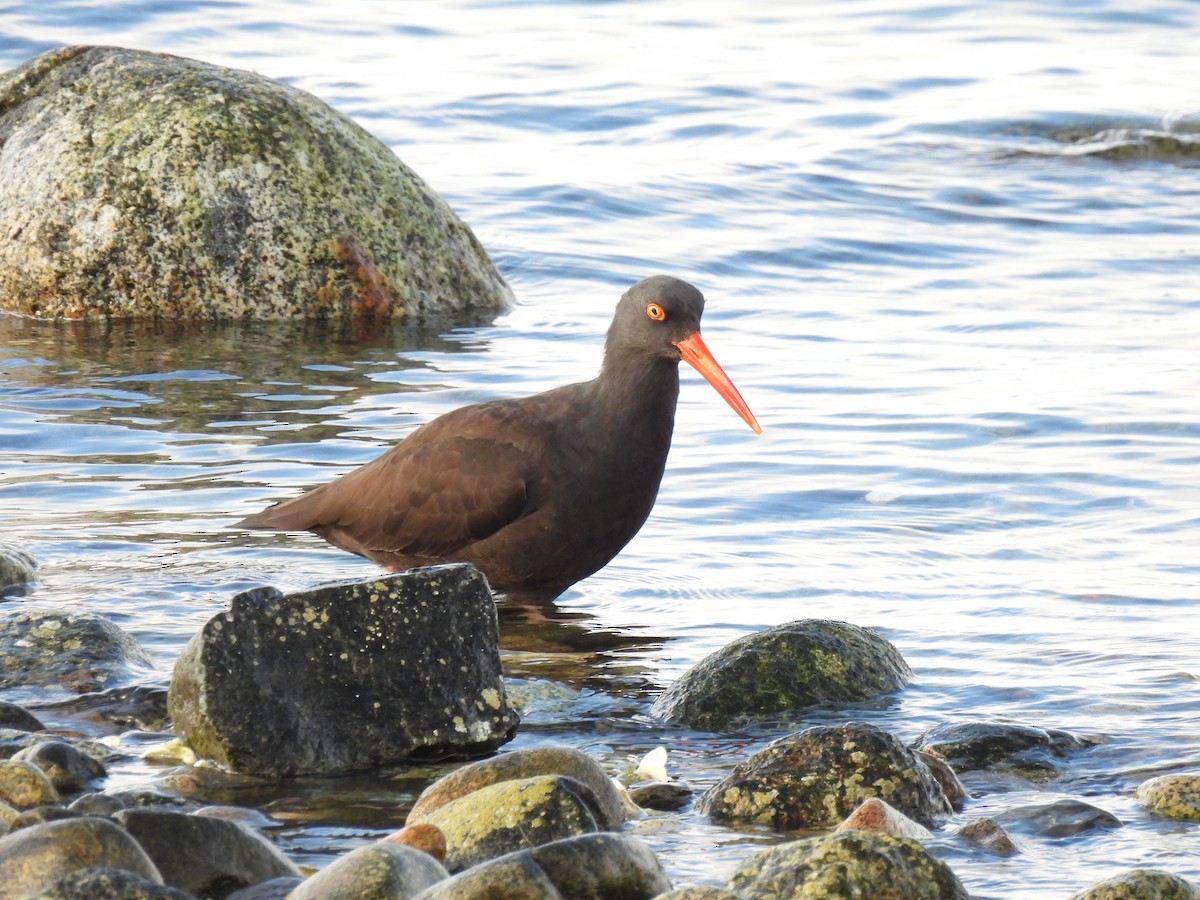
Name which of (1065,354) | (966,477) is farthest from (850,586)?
(1065,354)

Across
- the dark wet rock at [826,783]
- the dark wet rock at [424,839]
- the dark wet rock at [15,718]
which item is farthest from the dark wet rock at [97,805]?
the dark wet rock at [826,783]

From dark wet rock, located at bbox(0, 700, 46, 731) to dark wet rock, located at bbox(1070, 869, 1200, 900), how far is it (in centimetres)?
306

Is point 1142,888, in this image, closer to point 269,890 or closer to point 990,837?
point 990,837

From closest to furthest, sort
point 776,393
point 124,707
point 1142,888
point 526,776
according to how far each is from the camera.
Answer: point 1142,888, point 526,776, point 124,707, point 776,393

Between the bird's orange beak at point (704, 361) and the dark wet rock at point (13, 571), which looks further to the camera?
the bird's orange beak at point (704, 361)

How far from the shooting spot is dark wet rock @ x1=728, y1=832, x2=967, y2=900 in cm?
392

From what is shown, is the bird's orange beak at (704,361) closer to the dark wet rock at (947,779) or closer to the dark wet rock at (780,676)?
the dark wet rock at (780,676)

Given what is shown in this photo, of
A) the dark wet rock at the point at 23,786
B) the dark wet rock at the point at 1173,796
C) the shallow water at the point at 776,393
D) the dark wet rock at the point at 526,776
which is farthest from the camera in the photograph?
the shallow water at the point at 776,393

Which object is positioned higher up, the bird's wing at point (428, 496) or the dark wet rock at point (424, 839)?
the bird's wing at point (428, 496)

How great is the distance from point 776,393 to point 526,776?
5829 millimetres

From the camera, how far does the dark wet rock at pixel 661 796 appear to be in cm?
494

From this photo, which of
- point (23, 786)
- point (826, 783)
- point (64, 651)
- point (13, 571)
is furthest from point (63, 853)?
point (13, 571)

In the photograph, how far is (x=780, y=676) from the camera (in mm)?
5781

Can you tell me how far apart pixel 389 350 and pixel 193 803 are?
6.25 metres
